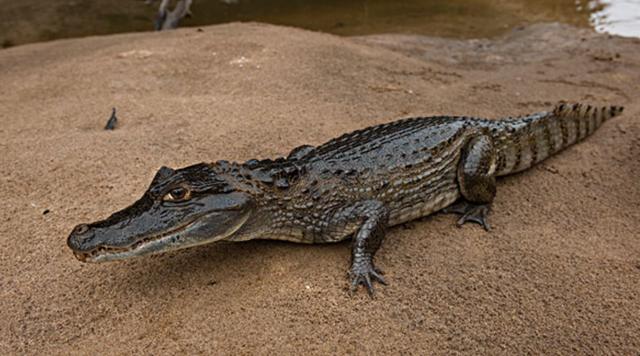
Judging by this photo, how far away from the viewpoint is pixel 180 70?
6.33 meters

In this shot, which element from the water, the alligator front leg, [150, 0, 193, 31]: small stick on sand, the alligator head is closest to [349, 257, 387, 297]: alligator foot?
the alligator front leg

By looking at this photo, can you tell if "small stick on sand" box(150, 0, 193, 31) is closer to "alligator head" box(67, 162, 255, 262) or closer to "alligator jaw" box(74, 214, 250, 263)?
"alligator head" box(67, 162, 255, 262)

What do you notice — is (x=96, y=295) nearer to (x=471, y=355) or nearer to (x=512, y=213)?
(x=471, y=355)

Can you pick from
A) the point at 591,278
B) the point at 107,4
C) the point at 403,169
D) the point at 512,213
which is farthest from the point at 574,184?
the point at 107,4

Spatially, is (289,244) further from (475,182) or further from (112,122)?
(112,122)

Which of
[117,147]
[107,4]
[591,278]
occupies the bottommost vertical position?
[107,4]

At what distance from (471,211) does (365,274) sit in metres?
1.11

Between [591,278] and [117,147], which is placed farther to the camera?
[117,147]

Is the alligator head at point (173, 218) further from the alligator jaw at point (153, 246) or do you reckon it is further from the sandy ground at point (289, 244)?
the sandy ground at point (289, 244)

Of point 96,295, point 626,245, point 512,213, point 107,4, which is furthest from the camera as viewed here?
point 107,4

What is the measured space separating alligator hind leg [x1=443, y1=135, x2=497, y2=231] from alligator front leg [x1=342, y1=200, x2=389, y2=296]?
741 millimetres

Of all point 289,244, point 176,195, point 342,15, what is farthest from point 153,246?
point 342,15

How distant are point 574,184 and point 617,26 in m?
7.61

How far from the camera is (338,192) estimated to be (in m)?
3.24
